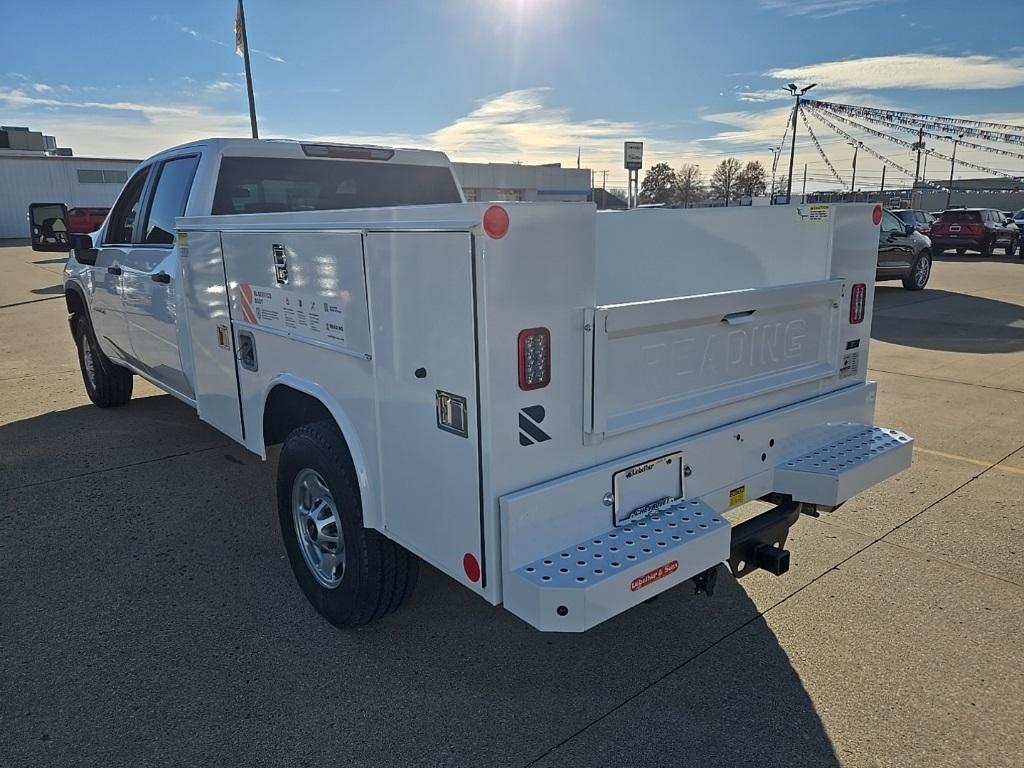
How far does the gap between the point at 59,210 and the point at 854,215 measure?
21.6m

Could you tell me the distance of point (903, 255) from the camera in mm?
15789

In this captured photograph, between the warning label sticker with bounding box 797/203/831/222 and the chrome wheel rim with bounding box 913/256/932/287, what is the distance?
1462 cm

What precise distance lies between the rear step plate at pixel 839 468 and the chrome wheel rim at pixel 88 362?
20.7 ft

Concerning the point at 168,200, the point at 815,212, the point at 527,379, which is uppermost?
the point at 168,200

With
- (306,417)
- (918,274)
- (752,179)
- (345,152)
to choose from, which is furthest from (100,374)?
(752,179)

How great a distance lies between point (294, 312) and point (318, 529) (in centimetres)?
95

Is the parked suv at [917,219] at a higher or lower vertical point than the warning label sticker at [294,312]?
lower

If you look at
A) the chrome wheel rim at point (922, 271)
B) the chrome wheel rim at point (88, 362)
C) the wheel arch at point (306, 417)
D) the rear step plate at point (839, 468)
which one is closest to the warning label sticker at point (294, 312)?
the wheel arch at point (306, 417)

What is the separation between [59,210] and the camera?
19.9 meters

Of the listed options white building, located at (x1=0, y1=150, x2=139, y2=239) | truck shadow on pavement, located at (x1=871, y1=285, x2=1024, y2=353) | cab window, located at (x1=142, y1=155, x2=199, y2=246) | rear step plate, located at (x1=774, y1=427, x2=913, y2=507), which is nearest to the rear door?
cab window, located at (x1=142, y1=155, x2=199, y2=246)

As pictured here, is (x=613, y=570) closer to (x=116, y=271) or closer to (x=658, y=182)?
(x=116, y=271)

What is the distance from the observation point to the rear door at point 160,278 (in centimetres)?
463

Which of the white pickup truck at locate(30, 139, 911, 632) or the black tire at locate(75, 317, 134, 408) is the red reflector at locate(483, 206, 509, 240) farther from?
the black tire at locate(75, 317, 134, 408)

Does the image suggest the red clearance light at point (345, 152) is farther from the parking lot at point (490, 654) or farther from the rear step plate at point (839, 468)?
the rear step plate at point (839, 468)
